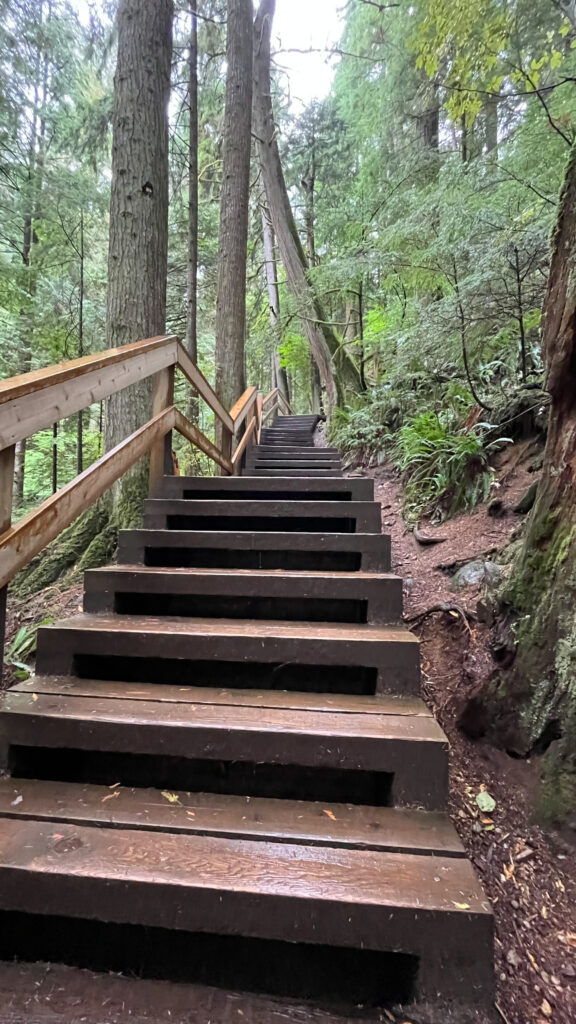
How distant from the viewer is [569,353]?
1.82 metres

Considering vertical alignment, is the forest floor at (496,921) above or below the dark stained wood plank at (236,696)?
below

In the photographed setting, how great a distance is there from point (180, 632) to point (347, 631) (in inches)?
29.7

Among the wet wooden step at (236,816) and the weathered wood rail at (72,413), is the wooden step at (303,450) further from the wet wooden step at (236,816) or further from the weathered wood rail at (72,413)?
the wet wooden step at (236,816)

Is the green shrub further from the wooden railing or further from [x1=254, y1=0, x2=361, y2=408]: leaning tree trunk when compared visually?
[x1=254, y1=0, x2=361, y2=408]: leaning tree trunk

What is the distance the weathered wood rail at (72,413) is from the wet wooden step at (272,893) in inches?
36.6

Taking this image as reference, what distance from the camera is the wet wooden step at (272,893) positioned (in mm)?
1165

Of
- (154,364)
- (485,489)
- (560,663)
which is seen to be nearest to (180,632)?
(560,663)

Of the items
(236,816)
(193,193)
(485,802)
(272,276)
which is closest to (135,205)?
(193,193)

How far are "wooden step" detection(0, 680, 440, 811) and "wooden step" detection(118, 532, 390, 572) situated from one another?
38.2 inches

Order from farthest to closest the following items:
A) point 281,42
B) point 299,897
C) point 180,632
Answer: point 281,42 < point 180,632 < point 299,897

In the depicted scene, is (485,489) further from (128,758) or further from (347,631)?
(128,758)

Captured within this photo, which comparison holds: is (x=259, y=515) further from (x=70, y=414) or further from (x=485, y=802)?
(x=485, y=802)

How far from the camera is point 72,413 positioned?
2061mm

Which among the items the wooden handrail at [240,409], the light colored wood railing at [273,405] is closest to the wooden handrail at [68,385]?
the wooden handrail at [240,409]
